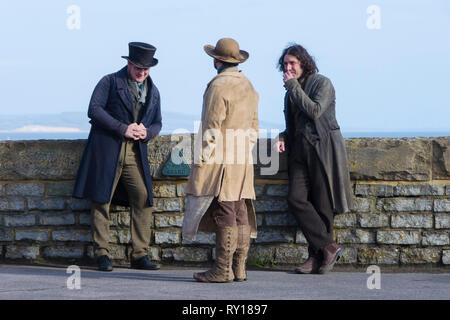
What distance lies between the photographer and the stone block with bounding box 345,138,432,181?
6996mm

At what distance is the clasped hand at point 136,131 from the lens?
22.2ft

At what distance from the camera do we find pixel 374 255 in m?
7.05

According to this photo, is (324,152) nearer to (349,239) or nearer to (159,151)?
(349,239)

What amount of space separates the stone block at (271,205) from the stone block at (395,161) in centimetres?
68

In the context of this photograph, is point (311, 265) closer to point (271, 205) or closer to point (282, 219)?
point (282, 219)

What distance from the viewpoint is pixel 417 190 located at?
23.0 ft

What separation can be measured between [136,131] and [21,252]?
181cm

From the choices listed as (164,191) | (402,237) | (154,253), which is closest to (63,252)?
(154,253)

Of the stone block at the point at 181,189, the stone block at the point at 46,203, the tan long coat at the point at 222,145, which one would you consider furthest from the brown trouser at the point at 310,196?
the stone block at the point at 46,203

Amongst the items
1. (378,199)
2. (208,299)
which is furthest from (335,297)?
(378,199)

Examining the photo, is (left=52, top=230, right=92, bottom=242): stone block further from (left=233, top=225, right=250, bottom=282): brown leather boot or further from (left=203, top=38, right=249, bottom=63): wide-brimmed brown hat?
(left=203, top=38, right=249, bottom=63): wide-brimmed brown hat

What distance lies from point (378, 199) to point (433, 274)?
817mm

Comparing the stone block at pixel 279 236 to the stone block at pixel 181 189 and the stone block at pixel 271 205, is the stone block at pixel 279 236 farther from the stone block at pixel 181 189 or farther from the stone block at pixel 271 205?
the stone block at pixel 181 189

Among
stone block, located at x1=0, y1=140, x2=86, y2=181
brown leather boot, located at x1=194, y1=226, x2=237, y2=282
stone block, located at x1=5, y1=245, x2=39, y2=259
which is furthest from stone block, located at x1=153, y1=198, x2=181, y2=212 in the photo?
brown leather boot, located at x1=194, y1=226, x2=237, y2=282
